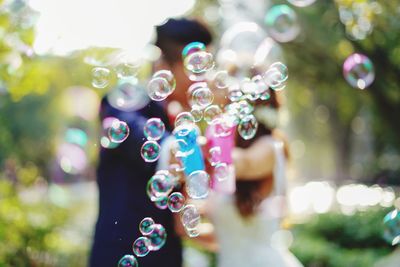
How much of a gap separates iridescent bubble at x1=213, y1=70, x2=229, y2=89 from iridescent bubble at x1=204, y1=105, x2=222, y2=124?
0.34ft

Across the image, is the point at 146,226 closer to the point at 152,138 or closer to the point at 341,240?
the point at 152,138

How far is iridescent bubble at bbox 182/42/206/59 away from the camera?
3127mm

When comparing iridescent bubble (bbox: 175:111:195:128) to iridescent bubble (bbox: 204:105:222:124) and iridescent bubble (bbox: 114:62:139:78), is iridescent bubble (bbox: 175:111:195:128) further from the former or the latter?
iridescent bubble (bbox: 114:62:139:78)

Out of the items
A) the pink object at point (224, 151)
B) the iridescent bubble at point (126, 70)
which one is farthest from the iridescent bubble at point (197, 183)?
the iridescent bubble at point (126, 70)

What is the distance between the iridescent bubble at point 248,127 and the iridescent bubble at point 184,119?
24cm

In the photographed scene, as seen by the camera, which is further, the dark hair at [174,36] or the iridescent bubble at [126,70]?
the iridescent bubble at [126,70]

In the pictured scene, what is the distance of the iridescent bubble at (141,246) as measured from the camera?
2.92 m

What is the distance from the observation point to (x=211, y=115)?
134 inches

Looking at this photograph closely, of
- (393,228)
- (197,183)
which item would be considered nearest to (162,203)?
(197,183)

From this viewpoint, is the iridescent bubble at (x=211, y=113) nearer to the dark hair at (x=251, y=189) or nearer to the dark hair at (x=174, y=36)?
the dark hair at (x=251, y=189)

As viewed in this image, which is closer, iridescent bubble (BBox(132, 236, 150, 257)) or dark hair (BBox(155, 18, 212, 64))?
iridescent bubble (BBox(132, 236, 150, 257))

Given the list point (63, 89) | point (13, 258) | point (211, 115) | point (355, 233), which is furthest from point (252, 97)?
point (63, 89)

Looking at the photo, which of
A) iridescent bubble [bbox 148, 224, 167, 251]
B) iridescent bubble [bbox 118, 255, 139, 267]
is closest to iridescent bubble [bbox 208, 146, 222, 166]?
iridescent bubble [bbox 148, 224, 167, 251]

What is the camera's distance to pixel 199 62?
133 inches
